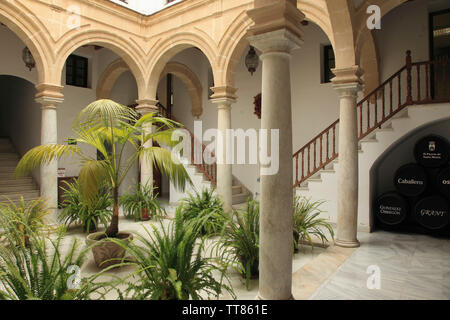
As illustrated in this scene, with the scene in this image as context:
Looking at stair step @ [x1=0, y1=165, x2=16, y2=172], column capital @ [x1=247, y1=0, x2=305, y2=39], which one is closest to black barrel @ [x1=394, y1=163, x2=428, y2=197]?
column capital @ [x1=247, y1=0, x2=305, y2=39]

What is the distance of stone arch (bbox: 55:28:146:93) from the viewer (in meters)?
6.61

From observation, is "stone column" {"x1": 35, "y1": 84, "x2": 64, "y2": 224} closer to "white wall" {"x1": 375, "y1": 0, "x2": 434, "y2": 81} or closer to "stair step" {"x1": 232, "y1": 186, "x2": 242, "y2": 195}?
"stair step" {"x1": 232, "y1": 186, "x2": 242, "y2": 195}

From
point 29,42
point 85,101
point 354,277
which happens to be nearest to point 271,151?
point 354,277

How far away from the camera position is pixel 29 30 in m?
6.09

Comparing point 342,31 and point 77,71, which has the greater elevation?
point 77,71

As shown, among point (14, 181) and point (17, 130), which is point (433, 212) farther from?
point (17, 130)

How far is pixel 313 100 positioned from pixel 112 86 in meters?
7.11

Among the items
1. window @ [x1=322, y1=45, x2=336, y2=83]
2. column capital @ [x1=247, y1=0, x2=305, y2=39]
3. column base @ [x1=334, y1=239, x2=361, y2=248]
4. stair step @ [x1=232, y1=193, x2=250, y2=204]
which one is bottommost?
column base @ [x1=334, y1=239, x2=361, y2=248]

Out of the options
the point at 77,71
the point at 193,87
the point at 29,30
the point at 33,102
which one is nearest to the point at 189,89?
the point at 193,87

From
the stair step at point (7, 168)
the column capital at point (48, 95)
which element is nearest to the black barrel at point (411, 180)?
the column capital at point (48, 95)

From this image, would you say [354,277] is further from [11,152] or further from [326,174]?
[11,152]

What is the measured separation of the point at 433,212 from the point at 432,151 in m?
1.20

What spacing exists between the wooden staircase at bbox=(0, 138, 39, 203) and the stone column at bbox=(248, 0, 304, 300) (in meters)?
8.55

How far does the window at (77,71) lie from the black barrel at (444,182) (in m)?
10.8
